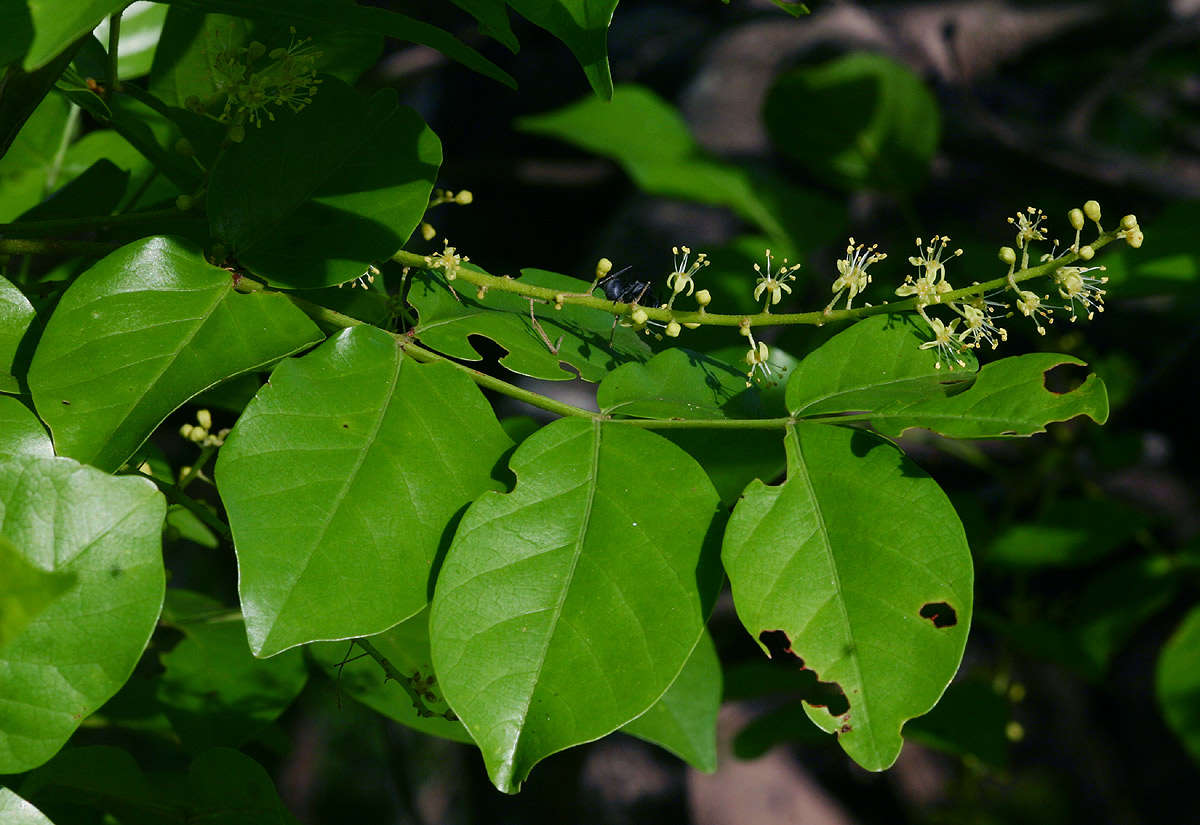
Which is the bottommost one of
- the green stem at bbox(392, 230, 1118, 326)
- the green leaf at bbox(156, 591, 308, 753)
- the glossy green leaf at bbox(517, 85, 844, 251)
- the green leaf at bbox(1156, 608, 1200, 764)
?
the green leaf at bbox(1156, 608, 1200, 764)

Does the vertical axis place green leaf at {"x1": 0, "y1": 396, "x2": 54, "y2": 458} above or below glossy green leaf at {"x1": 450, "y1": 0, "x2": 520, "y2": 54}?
Answer: below

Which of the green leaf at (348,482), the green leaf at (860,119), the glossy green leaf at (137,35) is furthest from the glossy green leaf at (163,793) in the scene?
the green leaf at (860,119)

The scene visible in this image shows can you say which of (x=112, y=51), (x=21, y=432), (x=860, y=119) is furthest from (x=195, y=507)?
(x=860, y=119)

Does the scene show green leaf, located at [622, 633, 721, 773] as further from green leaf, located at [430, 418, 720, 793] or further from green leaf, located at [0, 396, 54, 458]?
green leaf, located at [0, 396, 54, 458]

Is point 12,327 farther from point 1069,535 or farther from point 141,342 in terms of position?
point 1069,535

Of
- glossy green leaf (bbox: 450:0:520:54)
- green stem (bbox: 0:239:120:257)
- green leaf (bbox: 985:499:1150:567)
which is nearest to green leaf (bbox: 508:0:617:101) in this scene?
glossy green leaf (bbox: 450:0:520:54)

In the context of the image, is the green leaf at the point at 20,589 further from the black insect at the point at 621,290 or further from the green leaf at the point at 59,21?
the black insect at the point at 621,290

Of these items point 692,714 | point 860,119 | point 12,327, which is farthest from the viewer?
point 860,119
